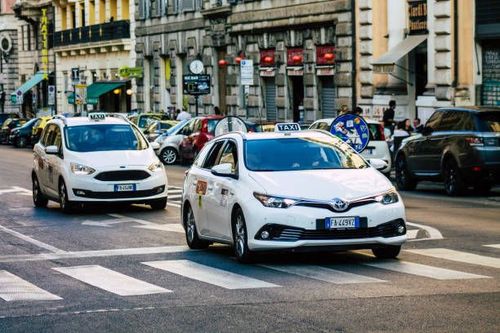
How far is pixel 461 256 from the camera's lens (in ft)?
52.3

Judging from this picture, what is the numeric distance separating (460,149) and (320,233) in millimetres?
13260

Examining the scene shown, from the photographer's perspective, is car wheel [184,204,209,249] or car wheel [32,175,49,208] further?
car wheel [32,175,49,208]

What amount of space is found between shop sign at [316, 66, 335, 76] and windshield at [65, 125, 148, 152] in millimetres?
22871

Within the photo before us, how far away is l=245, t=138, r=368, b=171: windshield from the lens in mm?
16359

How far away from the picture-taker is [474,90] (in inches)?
1569

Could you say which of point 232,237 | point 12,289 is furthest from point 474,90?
point 12,289

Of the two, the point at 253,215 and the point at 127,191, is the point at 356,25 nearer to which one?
the point at 127,191

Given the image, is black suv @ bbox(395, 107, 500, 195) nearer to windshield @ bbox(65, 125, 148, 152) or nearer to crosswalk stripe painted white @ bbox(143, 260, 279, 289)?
windshield @ bbox(65, 125, 148, 152)

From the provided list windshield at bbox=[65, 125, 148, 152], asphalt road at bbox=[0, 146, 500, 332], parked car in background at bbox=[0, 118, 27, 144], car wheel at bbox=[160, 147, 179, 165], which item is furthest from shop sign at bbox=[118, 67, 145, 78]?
asphalt road at bbox=[0, 146, 500, 332]

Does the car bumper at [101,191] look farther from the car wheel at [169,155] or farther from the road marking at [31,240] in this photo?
the car wheel at [169,155]

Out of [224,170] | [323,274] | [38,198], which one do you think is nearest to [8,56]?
[38,198]

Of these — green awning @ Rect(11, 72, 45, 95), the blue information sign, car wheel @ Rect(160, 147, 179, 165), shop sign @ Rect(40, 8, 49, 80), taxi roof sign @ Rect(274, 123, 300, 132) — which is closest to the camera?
taxi roof sign @ Rect(274, 123, 300, 132)

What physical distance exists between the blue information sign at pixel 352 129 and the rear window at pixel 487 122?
7.00 ft

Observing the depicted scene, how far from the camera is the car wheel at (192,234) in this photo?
701 inches
